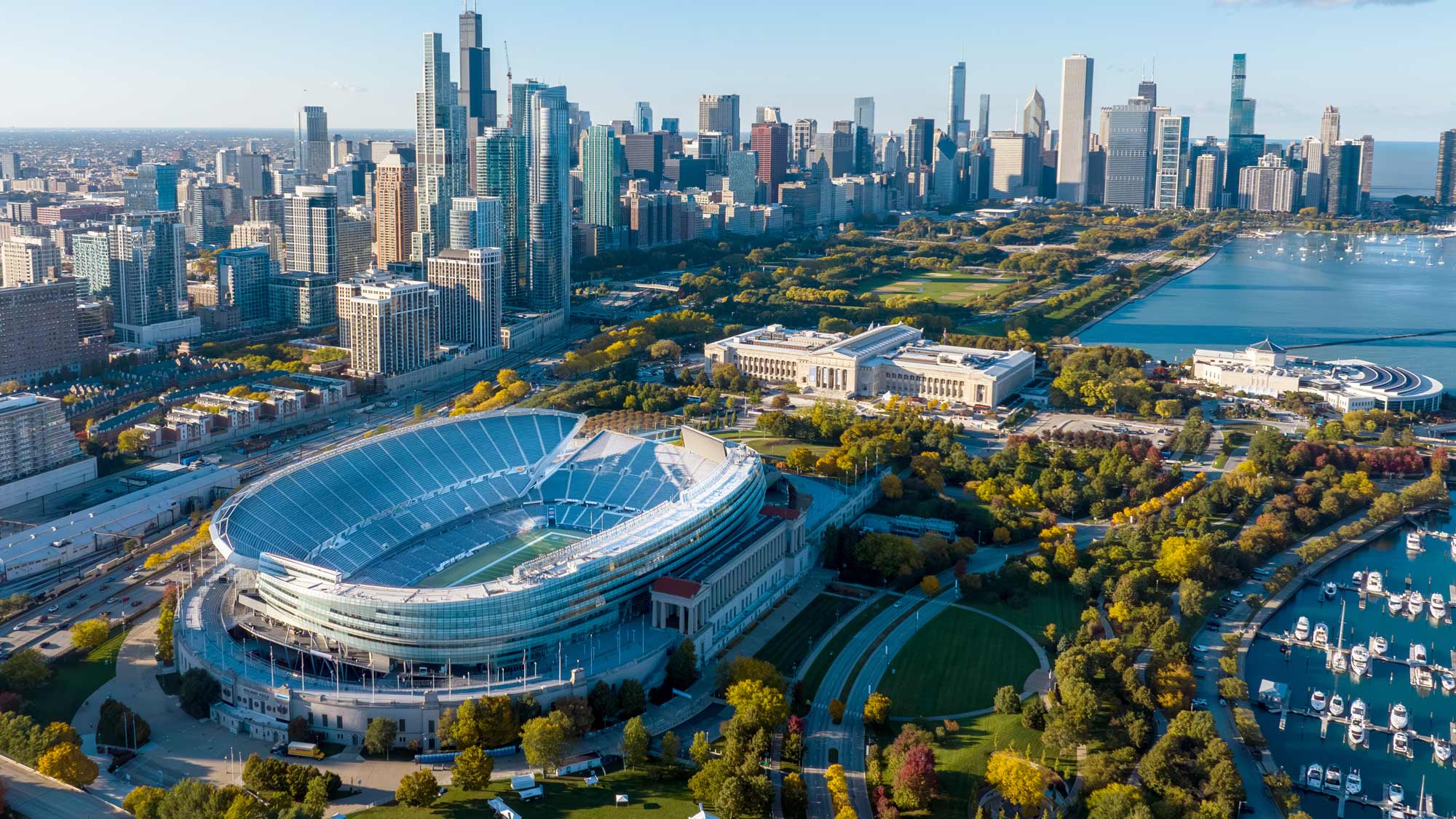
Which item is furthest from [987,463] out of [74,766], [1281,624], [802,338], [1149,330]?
[1149,330]

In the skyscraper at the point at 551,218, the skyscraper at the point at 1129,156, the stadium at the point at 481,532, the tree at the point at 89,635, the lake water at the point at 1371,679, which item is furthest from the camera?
the skyscraper at the point at 1129,156

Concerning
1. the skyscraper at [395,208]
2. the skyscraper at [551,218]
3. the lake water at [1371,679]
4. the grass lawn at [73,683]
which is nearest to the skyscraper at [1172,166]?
the skyscraper at [551,218]

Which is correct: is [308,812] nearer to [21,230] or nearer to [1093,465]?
[1093,465]

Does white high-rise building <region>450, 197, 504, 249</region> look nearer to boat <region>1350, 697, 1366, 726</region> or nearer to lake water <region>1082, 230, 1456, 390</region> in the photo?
lake water <region>1082, 230, 1456, 390</region>

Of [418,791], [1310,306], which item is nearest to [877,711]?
[418,791]

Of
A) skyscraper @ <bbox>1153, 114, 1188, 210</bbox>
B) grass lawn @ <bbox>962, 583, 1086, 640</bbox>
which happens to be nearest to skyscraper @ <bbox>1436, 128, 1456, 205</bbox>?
skyscraper @ <bbox>1153, 114, 1188, 210</bbox>

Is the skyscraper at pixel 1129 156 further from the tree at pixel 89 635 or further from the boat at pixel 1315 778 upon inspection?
the tree at pixel 89 635
